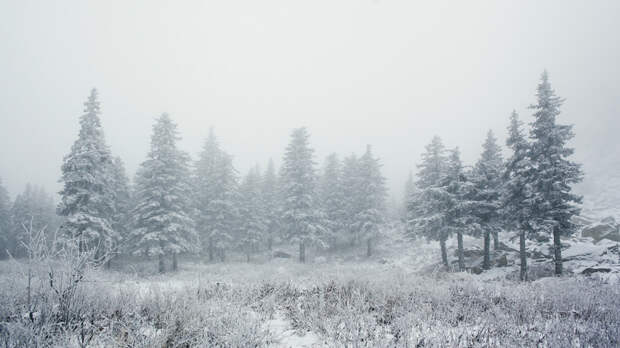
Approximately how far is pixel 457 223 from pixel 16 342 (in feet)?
73.9

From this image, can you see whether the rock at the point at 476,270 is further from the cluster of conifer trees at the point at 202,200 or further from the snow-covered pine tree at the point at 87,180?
the snow-covered pine tree at the point at 87,180

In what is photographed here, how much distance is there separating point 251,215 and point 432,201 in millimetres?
19125

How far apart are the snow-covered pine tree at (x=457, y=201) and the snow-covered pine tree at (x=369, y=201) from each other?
33.4 feet

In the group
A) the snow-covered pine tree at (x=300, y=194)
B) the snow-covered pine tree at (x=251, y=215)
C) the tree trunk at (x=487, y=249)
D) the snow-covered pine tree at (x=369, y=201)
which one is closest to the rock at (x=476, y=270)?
the tree trunk at (x=487, y=249)

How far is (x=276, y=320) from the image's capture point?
5.55m

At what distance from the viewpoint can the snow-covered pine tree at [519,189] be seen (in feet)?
54.7

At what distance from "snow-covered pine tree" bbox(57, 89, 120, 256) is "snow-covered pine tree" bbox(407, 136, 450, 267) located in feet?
75.3

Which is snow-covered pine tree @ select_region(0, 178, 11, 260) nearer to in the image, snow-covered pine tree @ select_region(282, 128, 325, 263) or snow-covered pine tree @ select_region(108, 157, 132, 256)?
snow-covered pine tree @ select_region(108, 157, 132, 256)

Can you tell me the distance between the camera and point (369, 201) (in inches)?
1258

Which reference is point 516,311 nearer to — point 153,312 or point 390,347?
point 390,347

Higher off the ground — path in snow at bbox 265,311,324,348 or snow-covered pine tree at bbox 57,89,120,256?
snow-covered pine tree at bbox 57,89,120,256

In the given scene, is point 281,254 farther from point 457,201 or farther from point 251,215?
point 457,201

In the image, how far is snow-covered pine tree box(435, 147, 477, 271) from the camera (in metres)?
20.3

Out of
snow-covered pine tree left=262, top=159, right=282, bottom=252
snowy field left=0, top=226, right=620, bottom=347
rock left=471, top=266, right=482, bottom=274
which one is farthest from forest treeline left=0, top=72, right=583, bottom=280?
snowy field left=0, top=226, right=620, bottom=347
